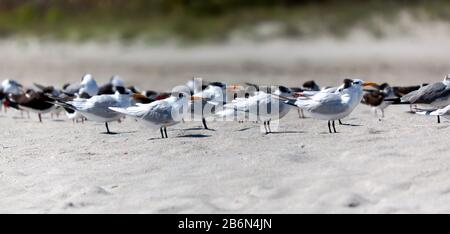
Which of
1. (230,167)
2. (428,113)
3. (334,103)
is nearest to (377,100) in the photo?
(428,113)

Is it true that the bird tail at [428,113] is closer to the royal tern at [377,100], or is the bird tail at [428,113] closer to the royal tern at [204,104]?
the royal tern at [377,100]

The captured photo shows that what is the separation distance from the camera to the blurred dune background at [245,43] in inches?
913

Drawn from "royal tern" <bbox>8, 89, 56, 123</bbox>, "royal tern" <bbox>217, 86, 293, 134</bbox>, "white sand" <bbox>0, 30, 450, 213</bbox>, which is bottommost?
"white sand" <bbox>0, 30, 450, 213</bbox>

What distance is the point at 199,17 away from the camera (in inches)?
1171

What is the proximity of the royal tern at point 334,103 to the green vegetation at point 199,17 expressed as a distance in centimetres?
1600

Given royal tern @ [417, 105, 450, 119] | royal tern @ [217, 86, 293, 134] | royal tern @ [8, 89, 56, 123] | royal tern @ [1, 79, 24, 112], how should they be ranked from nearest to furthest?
royal tern @ [417, 105, 450, 119] → royal tern @ [217, 86, 293, 134] → royal tern @ [8, 89, 56, 123] → royal tern @ [1, 79, 24, 112]

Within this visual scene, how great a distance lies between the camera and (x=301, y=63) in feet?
79.9

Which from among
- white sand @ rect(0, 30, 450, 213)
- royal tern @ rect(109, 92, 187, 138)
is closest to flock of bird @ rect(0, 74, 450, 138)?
royal tern @ rect(109, 92, 187, 138)

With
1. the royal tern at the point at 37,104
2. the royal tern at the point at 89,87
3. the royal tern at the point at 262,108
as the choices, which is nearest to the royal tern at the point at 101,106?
the royal tern at the point at 262,108

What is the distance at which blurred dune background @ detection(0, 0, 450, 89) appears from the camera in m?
23.2

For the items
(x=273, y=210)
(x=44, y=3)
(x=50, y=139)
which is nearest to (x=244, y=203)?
(x=273, y=210)

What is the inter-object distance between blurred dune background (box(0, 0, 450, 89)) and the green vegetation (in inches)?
1.3

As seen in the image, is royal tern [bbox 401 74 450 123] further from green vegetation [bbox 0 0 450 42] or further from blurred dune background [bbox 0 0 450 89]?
green vegetation [bbox 0 0 450 42]
